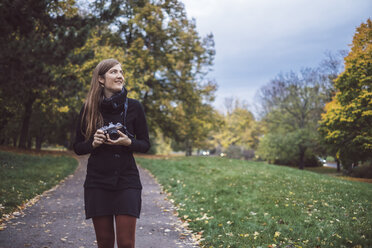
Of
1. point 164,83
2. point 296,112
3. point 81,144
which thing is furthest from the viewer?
point 296,112

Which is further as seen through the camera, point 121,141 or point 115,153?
point 115,153

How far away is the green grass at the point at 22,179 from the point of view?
7275 millimetres

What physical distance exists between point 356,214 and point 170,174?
320 inches

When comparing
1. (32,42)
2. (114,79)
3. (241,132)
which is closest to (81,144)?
(114,79)

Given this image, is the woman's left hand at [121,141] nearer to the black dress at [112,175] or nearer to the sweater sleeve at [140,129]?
the black dress at [112,175]

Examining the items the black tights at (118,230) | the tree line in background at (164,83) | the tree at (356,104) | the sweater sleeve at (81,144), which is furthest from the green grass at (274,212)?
the sweater sleeve at (81,144)

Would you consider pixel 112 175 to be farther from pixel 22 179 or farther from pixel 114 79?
pixel 22 179

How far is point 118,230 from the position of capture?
241 cm

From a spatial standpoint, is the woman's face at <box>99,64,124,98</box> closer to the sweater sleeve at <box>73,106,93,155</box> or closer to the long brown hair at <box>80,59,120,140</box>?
the long brown hair at <box>80,59,120,140</box>

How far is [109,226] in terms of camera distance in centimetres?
251

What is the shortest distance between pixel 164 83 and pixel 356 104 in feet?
54.1

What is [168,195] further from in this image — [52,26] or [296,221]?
[52,26]

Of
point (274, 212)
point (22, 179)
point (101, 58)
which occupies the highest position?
point (101, 58)

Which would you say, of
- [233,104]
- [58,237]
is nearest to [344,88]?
[58,237]
